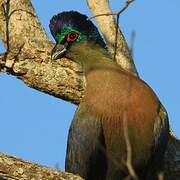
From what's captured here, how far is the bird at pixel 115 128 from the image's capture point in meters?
6.62

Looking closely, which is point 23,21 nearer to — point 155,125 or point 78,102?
point 78,102

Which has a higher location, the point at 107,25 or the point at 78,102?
the point at 107,25

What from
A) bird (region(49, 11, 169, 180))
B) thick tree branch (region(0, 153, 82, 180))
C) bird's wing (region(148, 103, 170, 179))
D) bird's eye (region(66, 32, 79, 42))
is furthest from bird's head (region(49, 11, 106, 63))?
thick tree branch (region(0, 153, 82, 180))

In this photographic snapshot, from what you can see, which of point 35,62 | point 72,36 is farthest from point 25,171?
point 72,36

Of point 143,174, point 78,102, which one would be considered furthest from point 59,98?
A: point 143,174

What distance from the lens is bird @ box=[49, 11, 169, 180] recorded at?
6621 millimetres

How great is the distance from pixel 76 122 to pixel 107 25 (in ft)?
3.90

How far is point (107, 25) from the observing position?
752cm

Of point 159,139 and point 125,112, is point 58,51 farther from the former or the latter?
point 159,139

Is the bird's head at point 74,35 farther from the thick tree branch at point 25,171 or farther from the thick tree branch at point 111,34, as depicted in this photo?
the thick tree branch at point 25,171

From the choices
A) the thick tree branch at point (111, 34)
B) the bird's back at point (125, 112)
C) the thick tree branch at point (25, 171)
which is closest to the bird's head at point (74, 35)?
the thick tree branch at point (111, 34)

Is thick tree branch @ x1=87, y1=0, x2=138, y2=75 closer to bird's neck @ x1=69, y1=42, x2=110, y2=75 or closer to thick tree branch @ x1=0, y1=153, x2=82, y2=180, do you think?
bird's neck @ x1=69, y1=42, x2=110, y2=75

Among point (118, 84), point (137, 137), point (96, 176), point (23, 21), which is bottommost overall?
point (96, 176)

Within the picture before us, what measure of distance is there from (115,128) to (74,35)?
146cm
